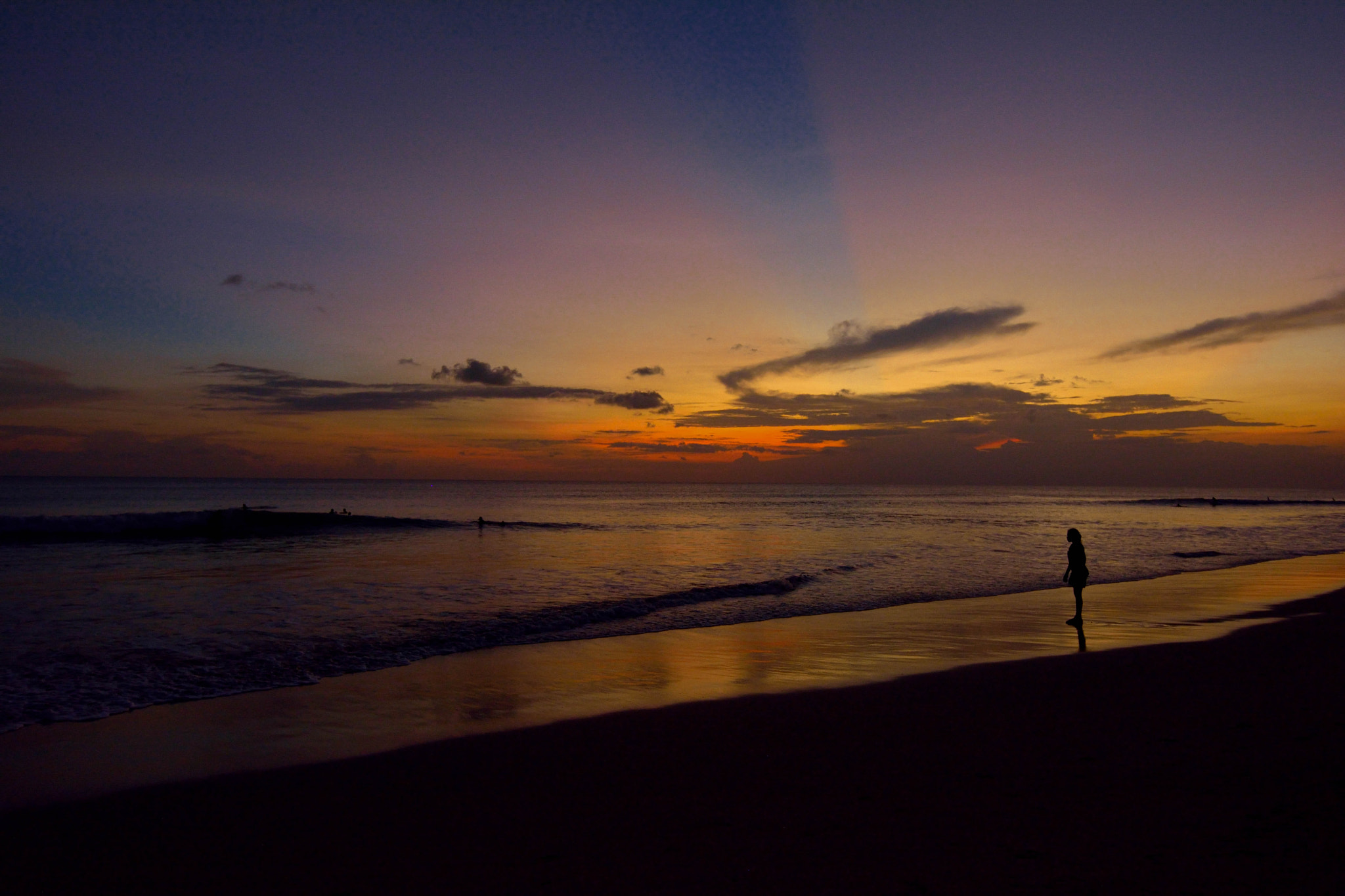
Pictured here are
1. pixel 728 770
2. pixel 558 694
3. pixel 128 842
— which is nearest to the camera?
pixel 128 842

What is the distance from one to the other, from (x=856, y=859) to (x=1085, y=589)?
65.2 feet

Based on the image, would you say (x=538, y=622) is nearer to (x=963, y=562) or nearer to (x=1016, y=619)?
(x=1016, y=619)

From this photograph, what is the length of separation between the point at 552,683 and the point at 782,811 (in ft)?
19.2

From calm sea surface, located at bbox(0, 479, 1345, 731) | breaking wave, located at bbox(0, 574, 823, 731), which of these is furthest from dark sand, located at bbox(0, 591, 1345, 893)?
calm sea surface, located at bbox(0, 479, 1345, 731)

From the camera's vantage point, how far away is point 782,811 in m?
5.96

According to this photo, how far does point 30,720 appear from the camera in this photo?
30.4 ft

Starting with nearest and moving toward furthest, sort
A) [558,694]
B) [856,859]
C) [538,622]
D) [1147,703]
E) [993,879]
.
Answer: [993,879] → [856,859] → [1147,703] → [558,694] → [538,622]

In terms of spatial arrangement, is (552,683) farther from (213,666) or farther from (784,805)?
(213,666)

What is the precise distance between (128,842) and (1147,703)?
1103cm

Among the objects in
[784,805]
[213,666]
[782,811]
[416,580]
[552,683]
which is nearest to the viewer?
[782,811]

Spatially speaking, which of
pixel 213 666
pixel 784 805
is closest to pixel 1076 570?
pixel 784 805

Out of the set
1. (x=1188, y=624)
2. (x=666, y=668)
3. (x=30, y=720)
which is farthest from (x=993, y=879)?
(x=1188, y=624)

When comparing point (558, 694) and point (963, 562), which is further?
point (963, 562)

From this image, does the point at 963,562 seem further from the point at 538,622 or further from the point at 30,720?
the point at 30,720
